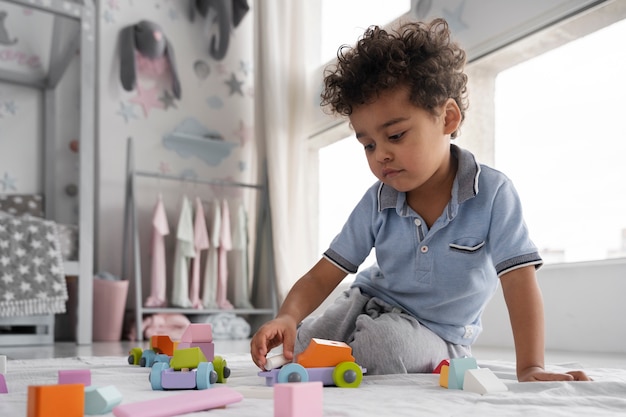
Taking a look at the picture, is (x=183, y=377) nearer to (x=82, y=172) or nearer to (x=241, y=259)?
(x=82, y=172)

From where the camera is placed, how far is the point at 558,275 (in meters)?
1.98

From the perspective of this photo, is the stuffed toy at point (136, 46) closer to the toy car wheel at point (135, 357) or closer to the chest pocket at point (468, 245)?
the toy car wheel at point (135, 357)

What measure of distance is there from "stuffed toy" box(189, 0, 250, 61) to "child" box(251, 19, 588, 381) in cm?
234

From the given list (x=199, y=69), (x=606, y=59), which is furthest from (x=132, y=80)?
(x=606, y=59)

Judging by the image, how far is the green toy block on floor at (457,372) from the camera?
81cm

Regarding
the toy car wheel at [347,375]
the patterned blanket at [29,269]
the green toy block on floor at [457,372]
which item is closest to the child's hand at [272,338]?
the toy car wheel at [347,375]

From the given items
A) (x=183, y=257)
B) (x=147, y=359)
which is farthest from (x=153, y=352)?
(x=183, y=257)

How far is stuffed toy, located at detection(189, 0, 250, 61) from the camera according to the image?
10.9 ft

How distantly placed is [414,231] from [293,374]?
400 mm

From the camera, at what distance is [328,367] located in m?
0.87

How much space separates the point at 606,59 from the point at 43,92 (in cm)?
242

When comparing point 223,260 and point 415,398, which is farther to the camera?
point 223,260

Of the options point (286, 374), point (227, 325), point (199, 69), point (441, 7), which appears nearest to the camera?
point (286, 374)

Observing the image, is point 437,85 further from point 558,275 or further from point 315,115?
point 315,115
